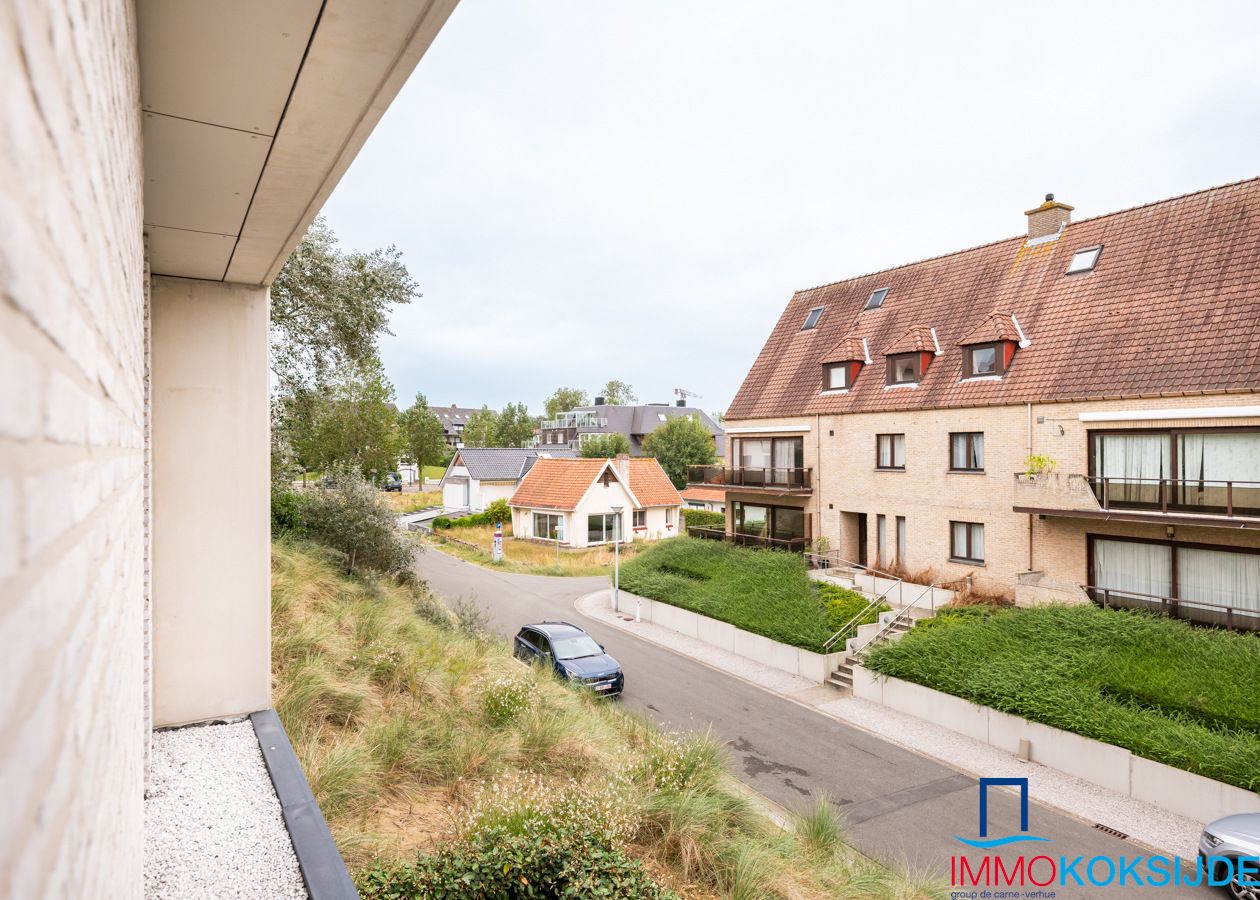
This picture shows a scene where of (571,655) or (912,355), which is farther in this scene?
(912,355)

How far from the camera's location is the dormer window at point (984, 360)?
58.0ft

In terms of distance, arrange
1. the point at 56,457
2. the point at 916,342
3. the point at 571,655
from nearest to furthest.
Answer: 1. the point at 56,457
2. the point at 571,655
3. the point at 916,342

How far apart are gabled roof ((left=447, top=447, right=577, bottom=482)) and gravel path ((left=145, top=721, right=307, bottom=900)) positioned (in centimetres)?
3938

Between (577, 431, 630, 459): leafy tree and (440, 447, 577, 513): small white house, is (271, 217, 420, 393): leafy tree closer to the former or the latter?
(440, 447, 577, 513): small white house

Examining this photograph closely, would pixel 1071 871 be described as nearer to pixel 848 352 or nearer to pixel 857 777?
pixel 857 777

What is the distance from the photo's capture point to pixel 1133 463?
14.8 metres

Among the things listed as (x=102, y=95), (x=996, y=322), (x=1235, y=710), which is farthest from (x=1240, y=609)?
(x=102, y=95)

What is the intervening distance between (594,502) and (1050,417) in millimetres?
21562

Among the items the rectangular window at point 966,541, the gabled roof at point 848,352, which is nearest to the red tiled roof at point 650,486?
the gabled roof at point 848,352

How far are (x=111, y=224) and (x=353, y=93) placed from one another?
6.35 ft

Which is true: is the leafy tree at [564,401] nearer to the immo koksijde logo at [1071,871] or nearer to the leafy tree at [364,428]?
the leafy tree at [364,428]

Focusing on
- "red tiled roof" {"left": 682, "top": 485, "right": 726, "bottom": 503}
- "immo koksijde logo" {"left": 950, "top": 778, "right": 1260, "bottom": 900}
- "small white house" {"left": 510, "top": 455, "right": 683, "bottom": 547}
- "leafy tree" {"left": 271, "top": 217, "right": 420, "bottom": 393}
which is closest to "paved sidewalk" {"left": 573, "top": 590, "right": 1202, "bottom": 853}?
"immo koksijde logo" {"left": 950, "top": 778, "right": 1260, "bottom": 900}

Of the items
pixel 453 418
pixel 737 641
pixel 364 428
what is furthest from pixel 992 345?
pixel 453 418

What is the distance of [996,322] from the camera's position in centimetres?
1809
